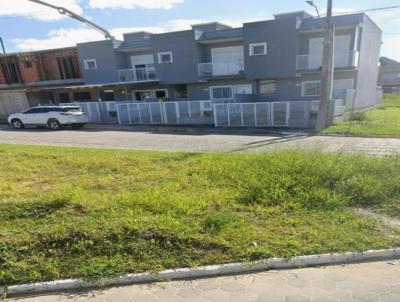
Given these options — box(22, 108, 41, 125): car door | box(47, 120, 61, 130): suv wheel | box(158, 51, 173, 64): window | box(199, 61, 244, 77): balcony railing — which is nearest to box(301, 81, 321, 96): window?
box(199, 61, 244, 77): balcony railing

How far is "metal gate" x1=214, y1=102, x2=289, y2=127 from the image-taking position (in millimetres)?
16125

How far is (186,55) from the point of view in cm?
2500

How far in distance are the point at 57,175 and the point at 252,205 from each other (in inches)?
202

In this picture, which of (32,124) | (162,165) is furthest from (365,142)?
(32,124)

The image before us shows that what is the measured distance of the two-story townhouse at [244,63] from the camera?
68.9 ft

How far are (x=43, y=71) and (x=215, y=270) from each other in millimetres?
34065

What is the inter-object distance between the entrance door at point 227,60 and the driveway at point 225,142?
28.5 ft

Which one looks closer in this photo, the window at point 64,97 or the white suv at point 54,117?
the white suv at point 54,117

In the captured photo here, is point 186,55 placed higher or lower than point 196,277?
higher

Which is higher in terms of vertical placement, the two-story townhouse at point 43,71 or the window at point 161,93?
the two-story townhouse at point 43,71

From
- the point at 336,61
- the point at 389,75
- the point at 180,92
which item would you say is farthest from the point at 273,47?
the point at 389,75

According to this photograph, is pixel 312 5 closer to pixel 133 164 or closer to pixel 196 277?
pixel 133 164

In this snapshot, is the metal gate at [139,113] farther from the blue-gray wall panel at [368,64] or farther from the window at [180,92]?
the blue-gray wall panel at [368,64]

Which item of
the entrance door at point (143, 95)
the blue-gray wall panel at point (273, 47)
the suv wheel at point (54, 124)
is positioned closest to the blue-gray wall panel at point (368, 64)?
the blue-gray wall panel at point (273, 47)
